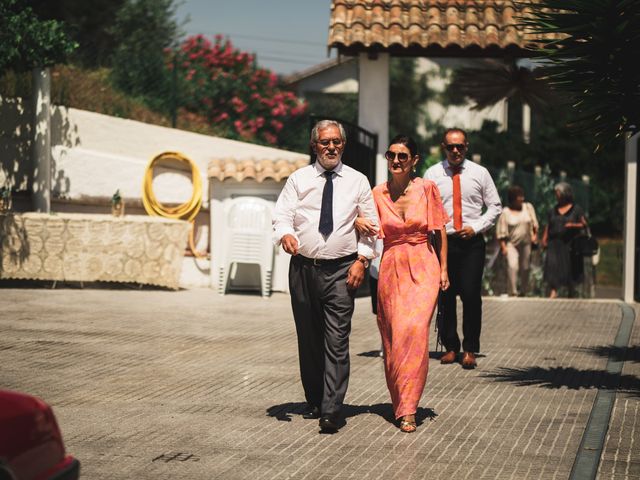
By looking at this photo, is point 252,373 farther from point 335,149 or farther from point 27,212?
point 27,212

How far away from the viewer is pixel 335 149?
7895mm

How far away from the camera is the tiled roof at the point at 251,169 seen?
17.2 m

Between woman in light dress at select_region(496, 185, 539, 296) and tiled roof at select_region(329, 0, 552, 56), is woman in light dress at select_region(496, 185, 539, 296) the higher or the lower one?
the lower one

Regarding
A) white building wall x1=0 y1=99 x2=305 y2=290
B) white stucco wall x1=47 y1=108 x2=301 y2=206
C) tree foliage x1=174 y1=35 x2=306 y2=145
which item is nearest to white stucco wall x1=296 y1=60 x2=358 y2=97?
tree foliage x1=174 y1=35 x2=306 y2=145

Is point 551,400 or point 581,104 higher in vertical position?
point 581,104

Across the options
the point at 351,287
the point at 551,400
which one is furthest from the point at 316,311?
the point at 551,400

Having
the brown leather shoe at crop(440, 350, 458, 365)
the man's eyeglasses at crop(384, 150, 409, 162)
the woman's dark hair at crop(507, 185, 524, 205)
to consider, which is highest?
the man's eyeglasses at crop(384, 150, 409, 162)

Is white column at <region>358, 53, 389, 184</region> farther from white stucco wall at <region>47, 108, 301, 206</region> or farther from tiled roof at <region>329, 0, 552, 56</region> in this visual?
white stucco wall at <region>47, 108, 301, 206</region>

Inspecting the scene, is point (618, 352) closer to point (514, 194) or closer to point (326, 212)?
point (326, 212)

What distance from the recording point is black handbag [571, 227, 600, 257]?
1816cm

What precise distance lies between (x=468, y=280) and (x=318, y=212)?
125 inches

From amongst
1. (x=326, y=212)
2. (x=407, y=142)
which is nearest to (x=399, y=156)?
(x=407, y=142)

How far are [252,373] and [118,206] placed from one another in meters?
7.57

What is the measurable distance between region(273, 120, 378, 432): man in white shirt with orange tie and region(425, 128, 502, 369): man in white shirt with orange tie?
2.85 metres
